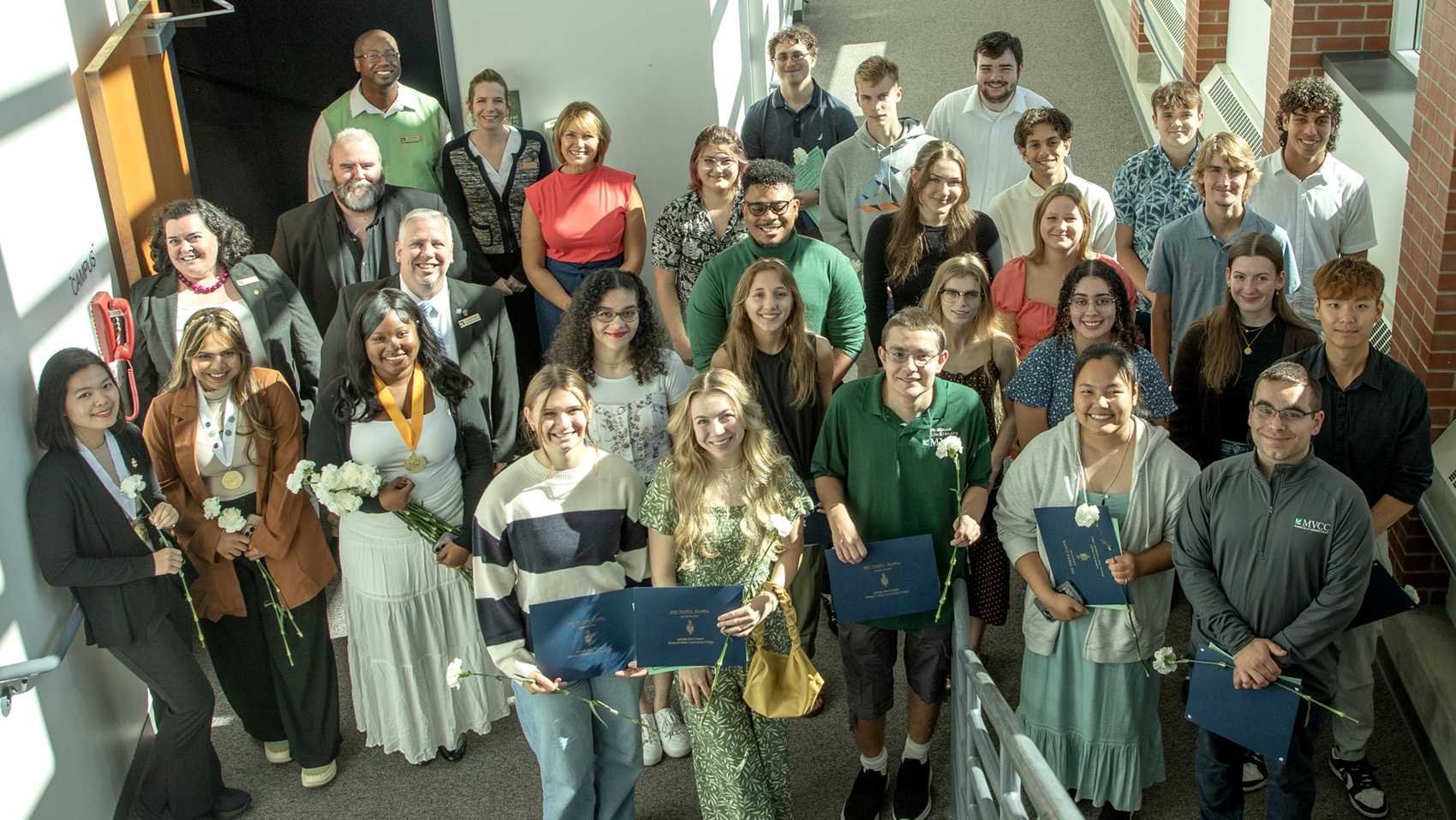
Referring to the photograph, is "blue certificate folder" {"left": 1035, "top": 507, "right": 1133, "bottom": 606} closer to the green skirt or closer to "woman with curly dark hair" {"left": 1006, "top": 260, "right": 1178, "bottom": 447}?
the green skirt

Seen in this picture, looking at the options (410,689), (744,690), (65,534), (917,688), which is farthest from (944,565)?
(65,534)

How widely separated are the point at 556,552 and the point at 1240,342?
2447 millimetres

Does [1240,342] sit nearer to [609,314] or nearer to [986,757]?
[986,757]

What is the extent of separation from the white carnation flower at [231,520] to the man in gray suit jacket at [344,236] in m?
1.44

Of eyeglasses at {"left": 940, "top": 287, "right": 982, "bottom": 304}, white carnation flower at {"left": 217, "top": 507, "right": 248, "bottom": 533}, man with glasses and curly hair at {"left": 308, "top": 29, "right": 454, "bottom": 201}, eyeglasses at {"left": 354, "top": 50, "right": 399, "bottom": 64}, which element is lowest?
white carnation flower at {"left": 217, "top": 507, "right": 248, "bottom": 533}

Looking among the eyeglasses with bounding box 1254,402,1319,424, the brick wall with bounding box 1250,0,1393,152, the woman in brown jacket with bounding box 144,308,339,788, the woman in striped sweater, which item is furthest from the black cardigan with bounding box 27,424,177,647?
the brick wall with bounding box 1250,0,1393,152

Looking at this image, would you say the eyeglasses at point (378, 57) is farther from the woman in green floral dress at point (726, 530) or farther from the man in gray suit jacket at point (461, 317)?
the woman in green floral dress at point (726, 530)

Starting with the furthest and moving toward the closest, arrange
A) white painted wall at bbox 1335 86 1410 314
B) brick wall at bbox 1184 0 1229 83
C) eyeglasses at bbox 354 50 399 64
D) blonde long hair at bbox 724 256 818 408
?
brick wall at bbox 1184 0 1229 83 → eyeglasses at bbox 354 50 399 64 → white painted wall at bbox 1335 86 1410 314 → blonde long hair at bbox 724 256 818 408

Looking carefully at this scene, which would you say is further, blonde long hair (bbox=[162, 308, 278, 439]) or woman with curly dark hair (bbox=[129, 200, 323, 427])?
woman with curly dark hair (bbox=[129, 200, 323, 427])

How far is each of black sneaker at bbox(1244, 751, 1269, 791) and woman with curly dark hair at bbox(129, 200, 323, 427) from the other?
3732 millimetres

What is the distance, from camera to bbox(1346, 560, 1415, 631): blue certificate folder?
3496 millimetres

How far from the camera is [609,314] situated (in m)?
4.22

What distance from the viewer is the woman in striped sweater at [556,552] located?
364 centimetres

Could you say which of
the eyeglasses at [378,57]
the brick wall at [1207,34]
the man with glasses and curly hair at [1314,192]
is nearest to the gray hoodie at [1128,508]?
the man with glasses and curly hair at [1314,192]
